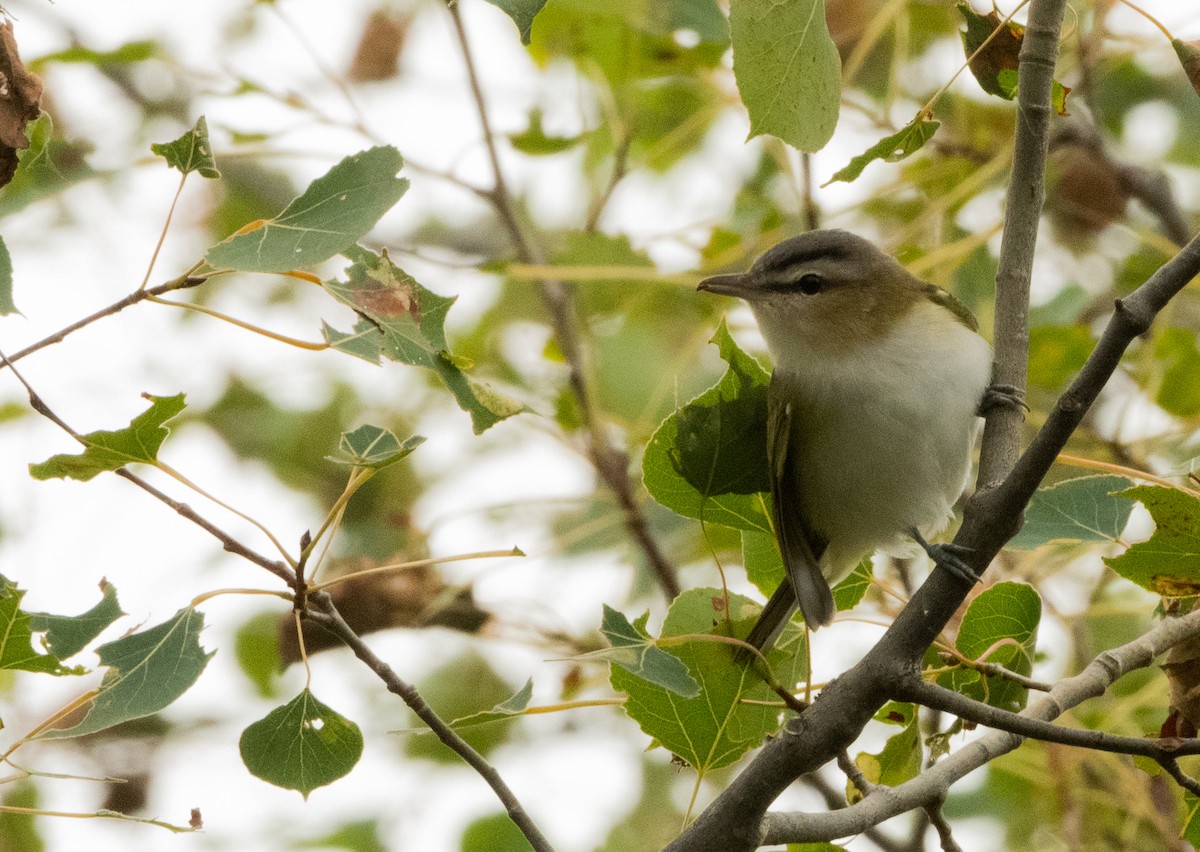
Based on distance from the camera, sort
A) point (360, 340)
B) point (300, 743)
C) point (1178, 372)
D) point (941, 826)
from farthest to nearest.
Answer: point (1178, 372), point (941, 826), point (300, 743), point (360, 340)

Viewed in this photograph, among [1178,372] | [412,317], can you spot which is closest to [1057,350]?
[1178,372]

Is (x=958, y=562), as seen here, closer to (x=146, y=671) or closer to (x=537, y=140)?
(x=146, y=671)

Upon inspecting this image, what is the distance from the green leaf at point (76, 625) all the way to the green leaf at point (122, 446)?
24cm

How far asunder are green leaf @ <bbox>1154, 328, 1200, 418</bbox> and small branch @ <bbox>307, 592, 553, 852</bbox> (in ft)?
8.71

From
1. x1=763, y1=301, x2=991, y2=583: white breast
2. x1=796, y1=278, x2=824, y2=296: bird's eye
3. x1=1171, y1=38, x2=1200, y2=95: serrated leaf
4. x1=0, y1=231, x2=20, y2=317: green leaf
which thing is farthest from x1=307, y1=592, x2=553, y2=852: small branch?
x1=796, y1=278, x2=824, y2=296: bird's eye

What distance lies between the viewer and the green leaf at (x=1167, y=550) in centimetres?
198

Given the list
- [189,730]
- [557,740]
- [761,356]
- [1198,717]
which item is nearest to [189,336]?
[189,730]

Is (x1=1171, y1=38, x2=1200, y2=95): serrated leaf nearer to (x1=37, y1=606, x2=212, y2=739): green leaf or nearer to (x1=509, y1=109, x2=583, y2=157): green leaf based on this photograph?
(x1=37, y1=606, x2=212, y2=739): green leaf

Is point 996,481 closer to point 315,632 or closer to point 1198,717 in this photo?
point 1198,717

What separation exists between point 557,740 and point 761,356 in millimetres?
1897

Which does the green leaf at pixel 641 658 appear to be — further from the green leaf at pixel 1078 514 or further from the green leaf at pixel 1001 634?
the green leaf at pixel 1078 514

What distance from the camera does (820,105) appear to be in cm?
194

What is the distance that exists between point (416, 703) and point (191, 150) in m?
0.83

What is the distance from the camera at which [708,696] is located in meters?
2.20
